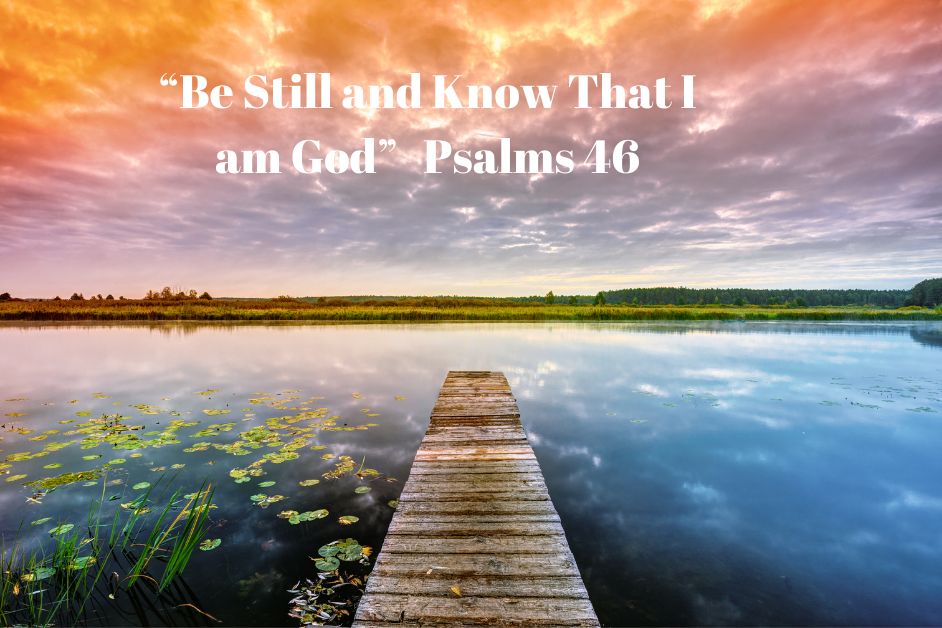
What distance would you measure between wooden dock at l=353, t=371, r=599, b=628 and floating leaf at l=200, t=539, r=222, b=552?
2066 millimetres

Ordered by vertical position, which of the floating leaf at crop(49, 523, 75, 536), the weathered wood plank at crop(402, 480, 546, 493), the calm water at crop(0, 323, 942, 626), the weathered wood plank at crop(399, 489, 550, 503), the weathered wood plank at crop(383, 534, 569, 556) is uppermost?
the weathered wood plank at crop(383, 534, 569, 556)

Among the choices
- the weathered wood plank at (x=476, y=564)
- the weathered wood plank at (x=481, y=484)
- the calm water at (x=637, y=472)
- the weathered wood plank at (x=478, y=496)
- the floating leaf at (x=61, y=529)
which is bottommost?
the calm water at (x=637, y=472)

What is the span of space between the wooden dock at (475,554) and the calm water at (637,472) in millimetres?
779

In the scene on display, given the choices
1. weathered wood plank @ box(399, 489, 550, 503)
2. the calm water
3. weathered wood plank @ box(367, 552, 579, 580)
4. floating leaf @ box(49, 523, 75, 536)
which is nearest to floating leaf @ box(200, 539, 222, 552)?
the calm water

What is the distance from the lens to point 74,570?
3.62 meters

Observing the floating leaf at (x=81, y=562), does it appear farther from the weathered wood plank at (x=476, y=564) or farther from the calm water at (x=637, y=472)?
the weathered wood plank at (x=476, y=564)

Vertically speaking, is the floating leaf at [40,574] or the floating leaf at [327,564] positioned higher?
the floating leaf at [40,574]

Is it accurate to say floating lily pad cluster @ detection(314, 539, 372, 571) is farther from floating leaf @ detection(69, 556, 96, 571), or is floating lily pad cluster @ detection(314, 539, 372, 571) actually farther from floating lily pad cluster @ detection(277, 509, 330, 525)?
floating leaf @ detection(69, 556, 96, 571)

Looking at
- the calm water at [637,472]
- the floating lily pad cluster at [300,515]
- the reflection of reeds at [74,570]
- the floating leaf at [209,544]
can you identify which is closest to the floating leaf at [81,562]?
Result: the reflection of reeds at [74,570]

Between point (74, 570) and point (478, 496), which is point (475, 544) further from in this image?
point (74, 570)

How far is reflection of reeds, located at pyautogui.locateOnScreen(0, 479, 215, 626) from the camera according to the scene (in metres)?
3.17

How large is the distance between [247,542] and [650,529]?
4.80 metres

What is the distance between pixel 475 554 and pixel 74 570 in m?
3.86

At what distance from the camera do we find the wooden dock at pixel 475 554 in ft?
8.48
